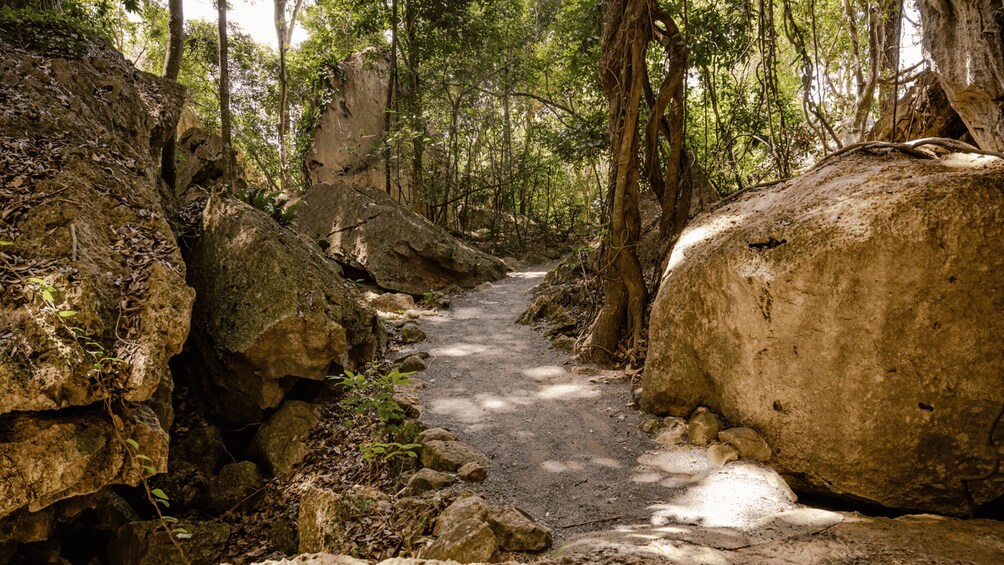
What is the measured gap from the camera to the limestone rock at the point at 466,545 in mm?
2615

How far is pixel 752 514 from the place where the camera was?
295 centimetres

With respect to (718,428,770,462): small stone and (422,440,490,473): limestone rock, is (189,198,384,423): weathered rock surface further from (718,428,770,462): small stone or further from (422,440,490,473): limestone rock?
(718,428,770,462): small stone

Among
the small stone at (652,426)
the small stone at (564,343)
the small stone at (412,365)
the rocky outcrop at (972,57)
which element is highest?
the rocky outcrop at (972,57)

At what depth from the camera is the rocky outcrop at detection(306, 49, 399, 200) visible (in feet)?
48.8

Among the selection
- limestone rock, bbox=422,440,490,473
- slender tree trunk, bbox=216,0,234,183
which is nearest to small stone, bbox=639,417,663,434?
limestone rock, bbox=422,440,490,473

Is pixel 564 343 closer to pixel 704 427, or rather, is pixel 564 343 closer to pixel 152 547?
pixel 704 427

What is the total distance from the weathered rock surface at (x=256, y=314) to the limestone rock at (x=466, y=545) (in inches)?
108

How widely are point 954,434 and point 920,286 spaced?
2.86 feet

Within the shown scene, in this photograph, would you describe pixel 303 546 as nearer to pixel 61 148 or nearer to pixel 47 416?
pixel 47 416

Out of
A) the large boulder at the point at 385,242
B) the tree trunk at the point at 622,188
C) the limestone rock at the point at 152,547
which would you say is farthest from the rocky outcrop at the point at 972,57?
the large boulder at the point at 385,242

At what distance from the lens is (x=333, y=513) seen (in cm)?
335

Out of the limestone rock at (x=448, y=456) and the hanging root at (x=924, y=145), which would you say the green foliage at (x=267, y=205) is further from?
the hanging root at (x=924, y=145)

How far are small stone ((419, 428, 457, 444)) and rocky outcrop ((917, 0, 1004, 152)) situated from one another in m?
5.10

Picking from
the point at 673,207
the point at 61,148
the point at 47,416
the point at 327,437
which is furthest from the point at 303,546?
the point at 673,207
